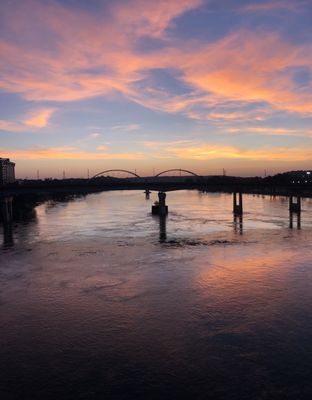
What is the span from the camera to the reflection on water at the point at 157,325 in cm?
1644

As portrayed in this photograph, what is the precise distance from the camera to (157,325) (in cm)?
2239

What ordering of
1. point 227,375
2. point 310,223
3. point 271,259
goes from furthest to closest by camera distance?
point 310,223
point 271,259
point 227,375

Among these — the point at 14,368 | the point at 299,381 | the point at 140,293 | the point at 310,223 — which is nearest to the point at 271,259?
the point at 140,293

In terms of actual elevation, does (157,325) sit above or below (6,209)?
below

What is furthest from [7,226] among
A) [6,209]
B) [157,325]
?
[157,325]

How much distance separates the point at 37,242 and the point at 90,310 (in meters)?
31.9

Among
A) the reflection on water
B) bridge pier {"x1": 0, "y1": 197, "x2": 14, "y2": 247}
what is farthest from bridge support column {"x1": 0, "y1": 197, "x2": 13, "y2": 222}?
the reflection on water

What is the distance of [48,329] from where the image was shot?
21906mm

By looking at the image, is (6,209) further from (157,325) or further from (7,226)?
(157,325)

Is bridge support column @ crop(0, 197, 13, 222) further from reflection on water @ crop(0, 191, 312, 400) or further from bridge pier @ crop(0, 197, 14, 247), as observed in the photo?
reflection on water @ crop(0, 191, 312, 400)

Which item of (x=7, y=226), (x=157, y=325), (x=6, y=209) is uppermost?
(x=6, y=209)

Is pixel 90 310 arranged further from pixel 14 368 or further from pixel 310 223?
pixel 310 223

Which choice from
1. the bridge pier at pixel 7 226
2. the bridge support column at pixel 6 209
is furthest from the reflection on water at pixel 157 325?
the bridge support column at pixel 6 209

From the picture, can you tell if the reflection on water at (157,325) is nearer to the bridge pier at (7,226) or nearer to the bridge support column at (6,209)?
the bridge pier at (7,226)
